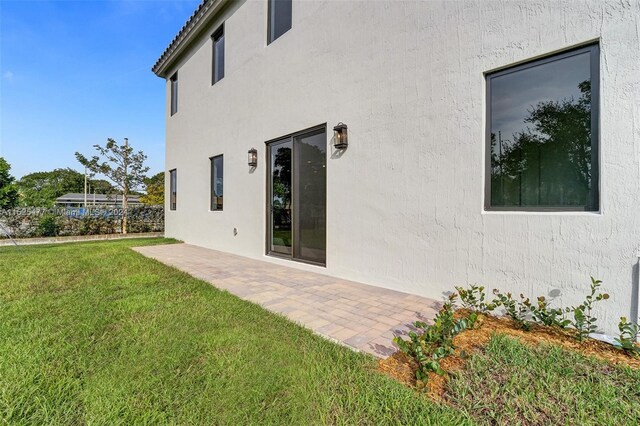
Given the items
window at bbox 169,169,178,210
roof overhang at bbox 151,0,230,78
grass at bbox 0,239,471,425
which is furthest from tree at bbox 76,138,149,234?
grass at bbox 0,239,471,425

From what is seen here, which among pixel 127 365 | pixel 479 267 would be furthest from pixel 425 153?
pixel 127 365

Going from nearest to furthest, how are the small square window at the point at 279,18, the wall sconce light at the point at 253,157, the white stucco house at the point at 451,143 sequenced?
1. the white stucco house at the point at 451,143
2. the small square window at the point at 279,18
3. the wall sconce light at the point at 253,157

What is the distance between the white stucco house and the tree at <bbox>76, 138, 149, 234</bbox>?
1174 cm

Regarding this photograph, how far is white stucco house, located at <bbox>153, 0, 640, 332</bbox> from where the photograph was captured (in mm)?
2512

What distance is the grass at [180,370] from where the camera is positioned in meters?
1.61

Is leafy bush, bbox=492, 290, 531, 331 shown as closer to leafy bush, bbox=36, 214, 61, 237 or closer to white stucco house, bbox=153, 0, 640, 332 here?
white stucco house, bbox=153, 0, 640, 332

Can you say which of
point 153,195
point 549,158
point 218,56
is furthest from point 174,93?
point 153,195

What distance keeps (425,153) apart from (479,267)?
1507 mm

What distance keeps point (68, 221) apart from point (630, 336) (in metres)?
16.0

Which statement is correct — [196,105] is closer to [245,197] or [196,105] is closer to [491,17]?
[245,197]

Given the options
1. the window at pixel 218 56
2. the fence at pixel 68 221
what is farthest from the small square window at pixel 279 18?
the fence at pixel 68 221

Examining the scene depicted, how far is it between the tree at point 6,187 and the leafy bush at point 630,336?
33115 mm

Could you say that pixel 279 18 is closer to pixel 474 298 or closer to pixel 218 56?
pixel 218 56

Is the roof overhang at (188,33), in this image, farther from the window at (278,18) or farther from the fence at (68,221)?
the fence at (68,221)
